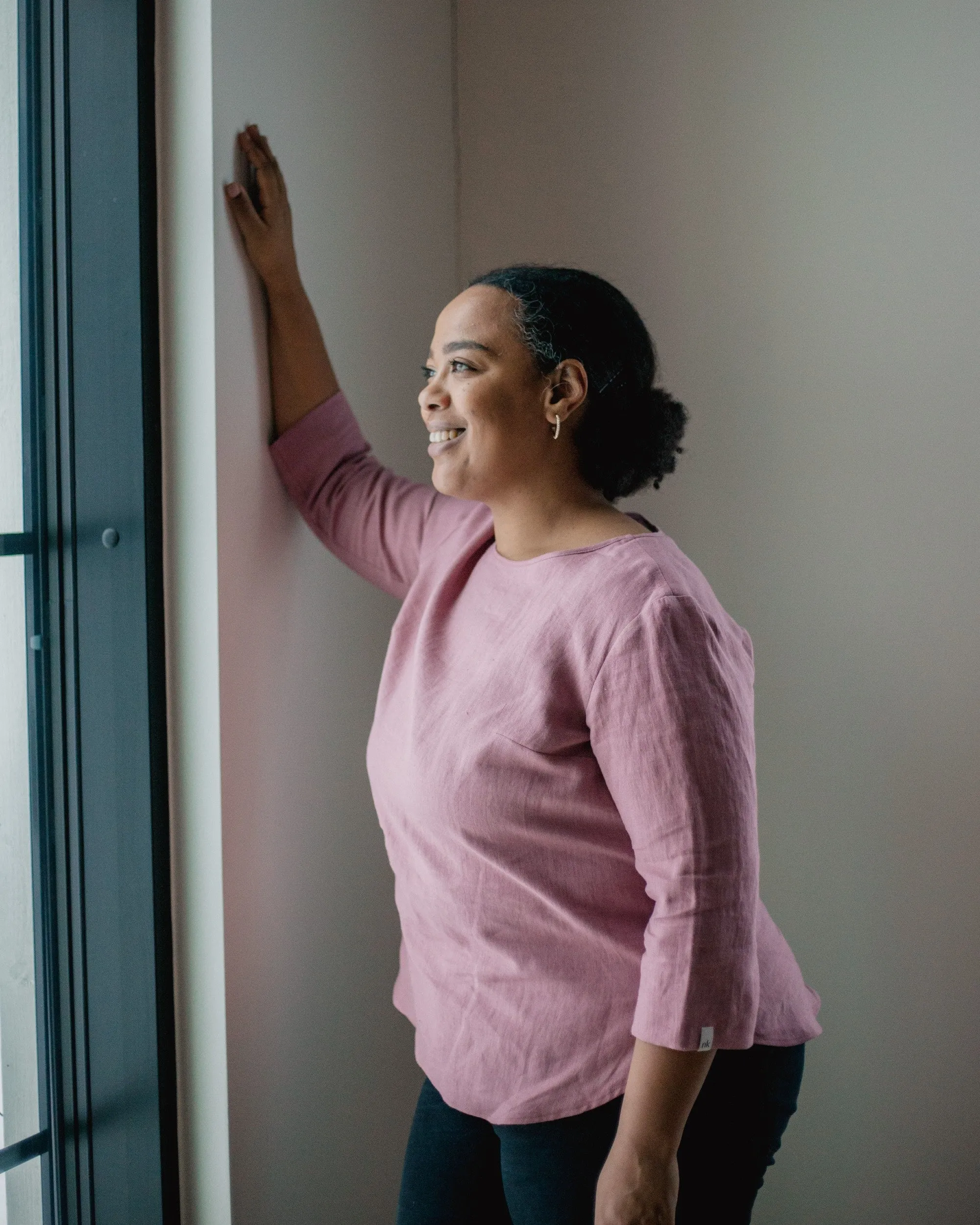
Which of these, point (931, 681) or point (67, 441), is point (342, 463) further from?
point (931, 681)

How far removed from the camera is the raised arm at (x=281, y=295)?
3.82ft

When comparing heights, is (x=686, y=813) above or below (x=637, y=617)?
below

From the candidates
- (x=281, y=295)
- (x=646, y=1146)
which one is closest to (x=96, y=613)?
(x=281, y=295)

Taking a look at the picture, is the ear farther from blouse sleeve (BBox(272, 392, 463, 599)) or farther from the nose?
blouse sleeve (BBox(272, 392, 463, 599))

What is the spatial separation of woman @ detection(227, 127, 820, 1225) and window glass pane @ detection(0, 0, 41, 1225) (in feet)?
0.77

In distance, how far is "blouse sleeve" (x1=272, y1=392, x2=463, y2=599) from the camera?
1.25m

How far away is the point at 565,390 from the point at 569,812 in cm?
43

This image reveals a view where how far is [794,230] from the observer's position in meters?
1.49

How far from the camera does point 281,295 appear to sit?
3.99 feet

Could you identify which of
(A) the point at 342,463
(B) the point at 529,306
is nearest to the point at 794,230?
(B) the point at 529,306

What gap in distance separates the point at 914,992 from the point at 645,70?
1.40 m

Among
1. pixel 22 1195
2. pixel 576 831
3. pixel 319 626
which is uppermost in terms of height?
pixel 319 626

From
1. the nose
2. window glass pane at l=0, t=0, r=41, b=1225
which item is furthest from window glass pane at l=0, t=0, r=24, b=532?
the nose

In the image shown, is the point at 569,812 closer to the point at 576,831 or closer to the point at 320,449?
the point at 576,831
